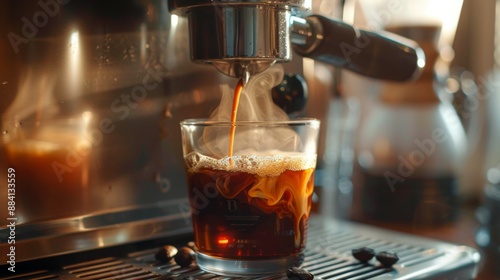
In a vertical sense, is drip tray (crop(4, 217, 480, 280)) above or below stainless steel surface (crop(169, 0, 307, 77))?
below

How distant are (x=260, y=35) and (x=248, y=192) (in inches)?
4.8

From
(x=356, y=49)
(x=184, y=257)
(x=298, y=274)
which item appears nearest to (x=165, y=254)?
(x=184, y=257)

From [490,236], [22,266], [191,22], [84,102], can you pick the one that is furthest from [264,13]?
[490,236]

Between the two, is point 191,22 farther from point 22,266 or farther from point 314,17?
point 22,266

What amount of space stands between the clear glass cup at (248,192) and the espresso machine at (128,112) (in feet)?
0.09

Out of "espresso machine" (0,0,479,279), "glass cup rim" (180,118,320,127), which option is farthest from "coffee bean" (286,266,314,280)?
"glass cup rim" (180,118,320,127)

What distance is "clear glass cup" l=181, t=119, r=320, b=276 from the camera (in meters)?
0.50

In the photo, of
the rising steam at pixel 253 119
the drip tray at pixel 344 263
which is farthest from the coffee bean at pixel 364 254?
the rising steam at pixel 253 119

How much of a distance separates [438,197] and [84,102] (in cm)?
61

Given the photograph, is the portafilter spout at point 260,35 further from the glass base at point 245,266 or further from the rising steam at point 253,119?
the glass base at point 245,266

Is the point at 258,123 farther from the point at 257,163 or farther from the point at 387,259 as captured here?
the point at 387,259

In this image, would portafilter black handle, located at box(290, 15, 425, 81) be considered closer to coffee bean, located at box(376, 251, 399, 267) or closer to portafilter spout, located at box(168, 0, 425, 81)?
portafilter spout, located at box(168, 0, 425, 81)

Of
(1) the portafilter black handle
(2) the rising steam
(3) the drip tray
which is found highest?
(1) the portafilter black handle

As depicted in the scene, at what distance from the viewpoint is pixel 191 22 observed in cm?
51
